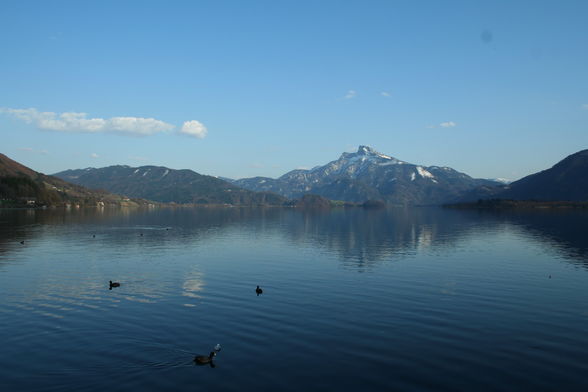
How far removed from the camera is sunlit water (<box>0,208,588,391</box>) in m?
26.7

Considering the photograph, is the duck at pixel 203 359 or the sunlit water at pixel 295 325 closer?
the sunlit water at pixel 295 325

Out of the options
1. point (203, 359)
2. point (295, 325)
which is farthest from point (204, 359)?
point (295, 325)

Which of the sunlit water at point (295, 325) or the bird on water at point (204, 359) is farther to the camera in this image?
the bird on water at point (204, 359)

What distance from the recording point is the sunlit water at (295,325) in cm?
2666

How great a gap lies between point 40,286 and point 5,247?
50.8 meters

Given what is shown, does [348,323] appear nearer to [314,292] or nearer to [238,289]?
[314,292]

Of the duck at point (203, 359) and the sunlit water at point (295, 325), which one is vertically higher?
the duck at point (203, 359)

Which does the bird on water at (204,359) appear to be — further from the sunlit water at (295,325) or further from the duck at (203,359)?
the sunlit water at (295,325)

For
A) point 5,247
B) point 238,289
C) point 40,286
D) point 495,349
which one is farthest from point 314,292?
point 5,247

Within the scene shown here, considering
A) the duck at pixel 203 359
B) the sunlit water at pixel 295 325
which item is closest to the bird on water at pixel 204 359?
the duck at pixel 203 359

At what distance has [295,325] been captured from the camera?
38156 millimetres

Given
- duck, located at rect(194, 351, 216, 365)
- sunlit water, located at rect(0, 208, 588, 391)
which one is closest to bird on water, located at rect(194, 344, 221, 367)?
duck, located at rect(194, 351, 216, 365)

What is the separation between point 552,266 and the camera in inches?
2901

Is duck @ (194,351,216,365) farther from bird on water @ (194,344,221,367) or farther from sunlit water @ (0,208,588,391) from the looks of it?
sunlit water @ (0,208,588,391)
